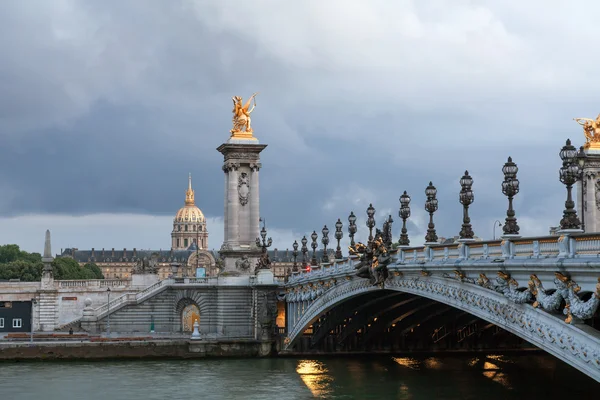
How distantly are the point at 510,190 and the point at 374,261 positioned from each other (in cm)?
1588

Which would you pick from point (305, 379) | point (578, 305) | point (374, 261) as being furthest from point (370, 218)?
point (578, 305)

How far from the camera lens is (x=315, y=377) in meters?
59.4

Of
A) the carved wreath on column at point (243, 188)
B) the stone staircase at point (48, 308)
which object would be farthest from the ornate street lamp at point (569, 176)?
the stone staircase at point (48, 308)

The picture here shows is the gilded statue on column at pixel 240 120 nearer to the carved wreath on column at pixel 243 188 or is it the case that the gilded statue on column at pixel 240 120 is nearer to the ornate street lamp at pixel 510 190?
the carved wreath on column at pixel 243 188

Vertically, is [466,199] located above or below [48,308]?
above

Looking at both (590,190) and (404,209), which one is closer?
(404,209)

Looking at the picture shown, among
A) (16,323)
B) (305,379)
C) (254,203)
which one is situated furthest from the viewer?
(16,323)

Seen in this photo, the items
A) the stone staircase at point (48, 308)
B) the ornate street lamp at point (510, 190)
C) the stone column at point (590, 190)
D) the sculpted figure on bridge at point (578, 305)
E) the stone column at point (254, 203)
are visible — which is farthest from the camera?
the stone staircase at point (48, 308)

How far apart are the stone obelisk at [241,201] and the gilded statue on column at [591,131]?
24.5 meters

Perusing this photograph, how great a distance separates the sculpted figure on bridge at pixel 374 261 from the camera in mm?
45844

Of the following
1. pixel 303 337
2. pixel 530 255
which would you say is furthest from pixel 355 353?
pixel 530 255

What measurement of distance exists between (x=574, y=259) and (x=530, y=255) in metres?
3.56

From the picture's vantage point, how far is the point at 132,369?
64.3 metres

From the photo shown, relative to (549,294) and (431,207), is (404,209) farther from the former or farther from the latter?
(549,294)
